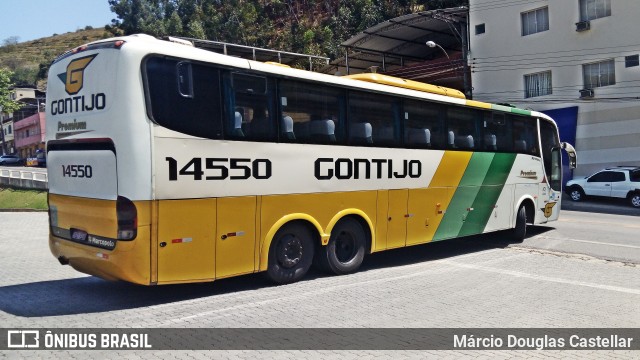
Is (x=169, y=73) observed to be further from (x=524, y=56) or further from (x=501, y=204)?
(x=524, y=56)

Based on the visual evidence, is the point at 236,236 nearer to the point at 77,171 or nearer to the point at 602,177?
the point at 77,171

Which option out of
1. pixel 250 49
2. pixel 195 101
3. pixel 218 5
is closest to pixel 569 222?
pixel 250 49

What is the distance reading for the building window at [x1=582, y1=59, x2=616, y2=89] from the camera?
85.5 feet

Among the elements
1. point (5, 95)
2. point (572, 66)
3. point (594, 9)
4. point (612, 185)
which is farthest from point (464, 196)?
point (5, 95)

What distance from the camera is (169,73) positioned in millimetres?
6781

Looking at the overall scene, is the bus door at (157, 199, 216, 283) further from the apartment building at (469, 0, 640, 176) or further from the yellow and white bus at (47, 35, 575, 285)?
the apartment building at (469, 0, 640, 176)

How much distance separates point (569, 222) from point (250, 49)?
12979 mm

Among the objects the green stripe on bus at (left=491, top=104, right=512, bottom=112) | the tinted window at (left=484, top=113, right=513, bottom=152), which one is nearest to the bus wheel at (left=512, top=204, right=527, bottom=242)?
the tinted window at (left=484, top=113, right=513, bottom=152)

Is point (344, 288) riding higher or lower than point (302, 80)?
lower

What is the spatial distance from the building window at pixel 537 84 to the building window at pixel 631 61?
12.7ft

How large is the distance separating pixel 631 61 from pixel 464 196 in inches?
737

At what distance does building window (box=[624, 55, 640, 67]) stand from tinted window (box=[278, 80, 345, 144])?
Answer: 2179 centimetres

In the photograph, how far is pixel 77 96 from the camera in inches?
282

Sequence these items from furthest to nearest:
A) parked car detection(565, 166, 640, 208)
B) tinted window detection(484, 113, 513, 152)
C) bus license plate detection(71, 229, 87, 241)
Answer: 1. parked car detection(565, 166, 640, 208)
2. tinted window detection(484, 113, 513, 152)
3. bus license plate detection(71, 229, 87, 241)
